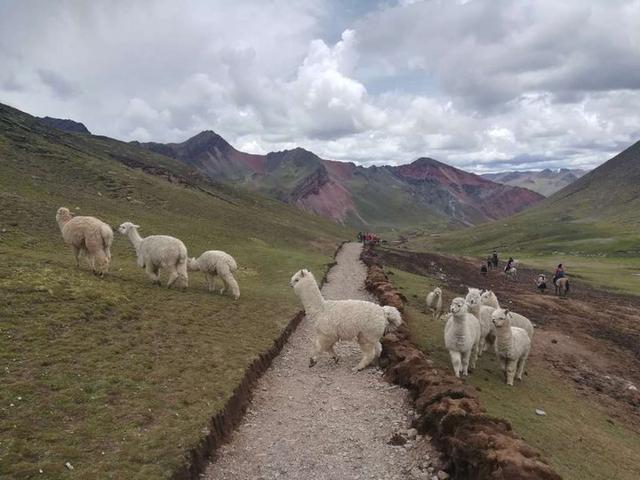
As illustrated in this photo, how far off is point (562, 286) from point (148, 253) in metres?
44.2

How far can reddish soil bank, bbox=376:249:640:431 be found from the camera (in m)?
22.3

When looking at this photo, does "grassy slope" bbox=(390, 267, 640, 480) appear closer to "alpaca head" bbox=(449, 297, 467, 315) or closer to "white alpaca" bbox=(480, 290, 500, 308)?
"white alpaca" bbox=(480, 290, 500, 308)

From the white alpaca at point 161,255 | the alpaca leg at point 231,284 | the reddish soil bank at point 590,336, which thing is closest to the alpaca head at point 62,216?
the white alpaca at point 161,255

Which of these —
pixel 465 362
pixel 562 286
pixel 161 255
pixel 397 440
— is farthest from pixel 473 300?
pixel 562 286

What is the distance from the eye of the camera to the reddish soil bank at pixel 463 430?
8.80 meters

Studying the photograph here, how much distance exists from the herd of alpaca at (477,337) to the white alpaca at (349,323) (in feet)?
7.42

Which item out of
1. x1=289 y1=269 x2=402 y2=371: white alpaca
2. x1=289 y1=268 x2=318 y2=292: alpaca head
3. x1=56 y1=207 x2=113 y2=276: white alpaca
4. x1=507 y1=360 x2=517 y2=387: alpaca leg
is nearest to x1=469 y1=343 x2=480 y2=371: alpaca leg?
x1=507 y1=360 x2=517 y2=387: alpaca leg

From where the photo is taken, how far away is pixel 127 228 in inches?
990

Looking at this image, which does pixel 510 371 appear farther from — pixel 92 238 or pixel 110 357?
pixel 92 238

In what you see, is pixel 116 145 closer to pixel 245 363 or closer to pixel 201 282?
pixel 201 282

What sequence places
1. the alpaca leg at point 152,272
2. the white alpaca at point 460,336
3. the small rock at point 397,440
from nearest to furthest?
the small rock at point 397,440 < the white alpaca at point 460,336 < the alpaca leg at point 152,272

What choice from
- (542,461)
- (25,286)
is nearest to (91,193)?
(25,286)

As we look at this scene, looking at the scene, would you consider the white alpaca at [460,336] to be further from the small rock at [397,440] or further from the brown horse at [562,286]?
the brown horse at [562,286]

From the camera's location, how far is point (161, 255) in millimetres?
23844
